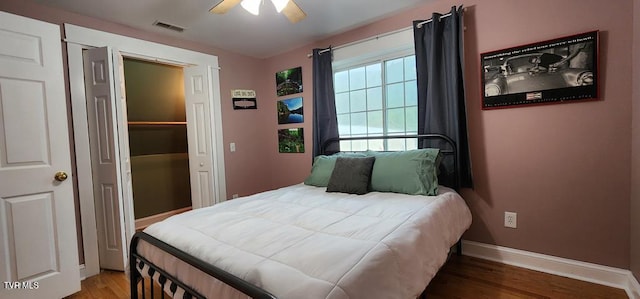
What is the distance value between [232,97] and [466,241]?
312 centimetres

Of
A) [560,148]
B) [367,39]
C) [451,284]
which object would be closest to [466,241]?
[451,284]

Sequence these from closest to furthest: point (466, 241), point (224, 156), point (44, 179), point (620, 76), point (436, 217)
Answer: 1. point (436, 217)
2. point (620, 76)
3. point (44, 179)
4. point (466, 241)
5. point (224, 156)

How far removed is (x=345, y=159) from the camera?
250 cm

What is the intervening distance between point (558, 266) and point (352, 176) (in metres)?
1.68

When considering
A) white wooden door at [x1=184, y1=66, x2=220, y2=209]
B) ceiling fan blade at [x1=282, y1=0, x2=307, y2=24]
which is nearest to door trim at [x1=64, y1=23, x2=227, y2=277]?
white wooden door at [x1=184, y1=66, x2=220, y2=209]

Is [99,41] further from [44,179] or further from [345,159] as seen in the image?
[345,159]

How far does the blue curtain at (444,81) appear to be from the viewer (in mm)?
2295

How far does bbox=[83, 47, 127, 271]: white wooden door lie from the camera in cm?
237

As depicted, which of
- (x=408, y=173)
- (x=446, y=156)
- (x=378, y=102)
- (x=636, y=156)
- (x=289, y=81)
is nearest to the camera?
(x=636, y=156)

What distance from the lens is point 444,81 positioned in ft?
7.86

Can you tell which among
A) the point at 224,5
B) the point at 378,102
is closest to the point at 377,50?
the point at 378,102

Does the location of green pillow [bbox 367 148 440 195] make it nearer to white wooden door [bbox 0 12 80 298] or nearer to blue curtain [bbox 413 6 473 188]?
blue curtain [bbox 413 6 473 188]

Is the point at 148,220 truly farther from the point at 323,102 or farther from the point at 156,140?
the point at 323,102

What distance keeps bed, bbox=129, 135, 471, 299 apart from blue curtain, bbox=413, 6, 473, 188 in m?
0.34
